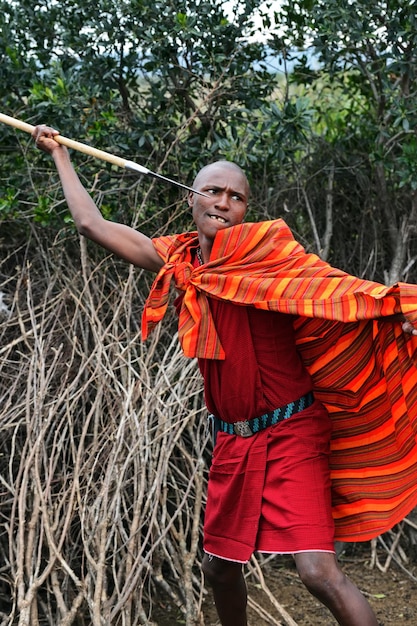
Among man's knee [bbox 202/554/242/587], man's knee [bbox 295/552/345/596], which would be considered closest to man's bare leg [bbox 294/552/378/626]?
man's knee [bbox 295/552/345/596]

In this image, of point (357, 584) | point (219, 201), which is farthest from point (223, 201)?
point (357, 584)

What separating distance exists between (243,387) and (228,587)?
74 cm

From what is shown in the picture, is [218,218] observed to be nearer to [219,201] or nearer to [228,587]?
[219,201]

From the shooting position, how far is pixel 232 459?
9.90ft

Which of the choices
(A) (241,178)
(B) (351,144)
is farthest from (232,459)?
(B) (351,144)

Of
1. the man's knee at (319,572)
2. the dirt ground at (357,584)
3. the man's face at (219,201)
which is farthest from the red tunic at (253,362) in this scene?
the dirt ground at (357,584)

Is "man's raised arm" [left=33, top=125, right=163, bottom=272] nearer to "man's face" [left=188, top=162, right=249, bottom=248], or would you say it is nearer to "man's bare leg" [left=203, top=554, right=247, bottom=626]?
"man's face" [left=188, top=162, right=249, bottom=248]

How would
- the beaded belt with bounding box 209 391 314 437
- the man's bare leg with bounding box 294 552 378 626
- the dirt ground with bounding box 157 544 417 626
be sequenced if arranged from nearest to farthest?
the man's bare leg with bounding box 294 552 378 626 → the beaded belt with bounding box 209 391 314 437 → the dirt ground with bounding box 157 544 417 626

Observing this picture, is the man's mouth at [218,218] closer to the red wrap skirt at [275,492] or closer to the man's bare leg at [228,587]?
the red wrap skirt at [275,492]

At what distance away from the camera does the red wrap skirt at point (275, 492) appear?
283 centimetres

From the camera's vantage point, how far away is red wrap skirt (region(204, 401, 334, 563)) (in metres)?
2.83

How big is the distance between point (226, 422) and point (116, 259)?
6.70 feet

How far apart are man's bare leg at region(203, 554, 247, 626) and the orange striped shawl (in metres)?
0.41

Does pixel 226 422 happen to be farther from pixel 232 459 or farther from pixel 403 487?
pixel 403 487
